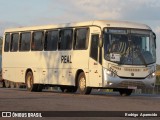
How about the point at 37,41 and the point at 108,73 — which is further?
the point at 37,41

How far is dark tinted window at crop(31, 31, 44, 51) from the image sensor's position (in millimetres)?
32750

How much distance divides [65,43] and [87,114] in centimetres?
1331

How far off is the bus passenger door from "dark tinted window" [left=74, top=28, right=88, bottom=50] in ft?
1.80

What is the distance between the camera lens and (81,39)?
29234 mm

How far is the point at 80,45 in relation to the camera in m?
29.3

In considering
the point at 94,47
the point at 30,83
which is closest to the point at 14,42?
the point at 30,83

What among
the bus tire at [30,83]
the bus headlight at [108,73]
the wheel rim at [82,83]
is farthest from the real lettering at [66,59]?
the bus tire at [30,83]

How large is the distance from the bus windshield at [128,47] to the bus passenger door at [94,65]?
568 millimetres

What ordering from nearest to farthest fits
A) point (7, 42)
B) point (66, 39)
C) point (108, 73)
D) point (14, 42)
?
point (108, 73)
point (66, 39)
point (14, 42)
point (7, 42)

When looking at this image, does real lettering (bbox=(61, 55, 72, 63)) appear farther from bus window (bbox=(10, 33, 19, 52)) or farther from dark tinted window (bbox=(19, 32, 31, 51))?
bus window (bbox=(10, 33, 19, 52))

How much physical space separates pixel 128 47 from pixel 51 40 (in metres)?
5.30

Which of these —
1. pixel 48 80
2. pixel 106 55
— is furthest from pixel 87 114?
pixel 48 80

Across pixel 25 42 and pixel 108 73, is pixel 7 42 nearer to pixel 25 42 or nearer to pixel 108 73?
pixel 25 42

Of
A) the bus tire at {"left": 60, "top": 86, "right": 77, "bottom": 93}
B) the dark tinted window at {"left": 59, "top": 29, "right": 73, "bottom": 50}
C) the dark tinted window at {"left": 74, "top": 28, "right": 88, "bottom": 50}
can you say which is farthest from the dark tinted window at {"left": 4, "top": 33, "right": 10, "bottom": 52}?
the dark tinted window at {"left": 74, "top": 28, "right": 88, "bottom": 50}
